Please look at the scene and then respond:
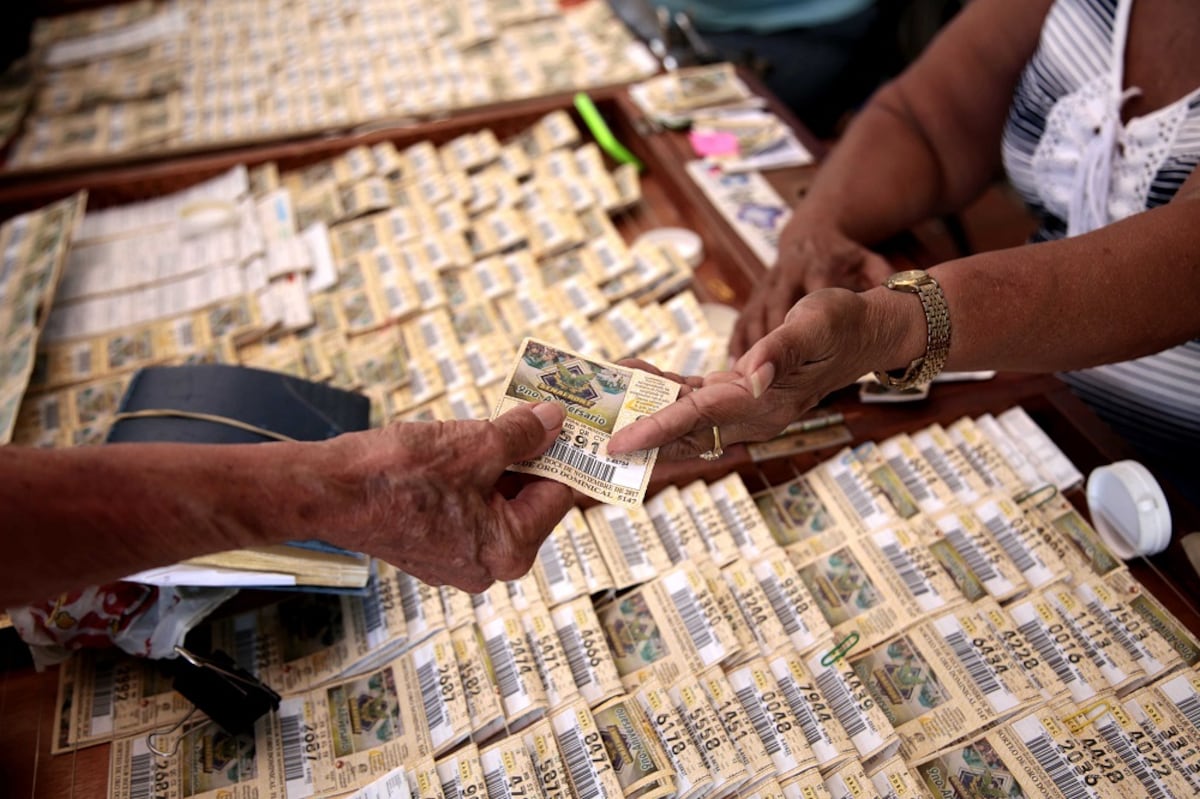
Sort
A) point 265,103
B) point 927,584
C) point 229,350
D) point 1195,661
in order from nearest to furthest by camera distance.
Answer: point 1195,661
point 927,584
point 229,350
point 265,103

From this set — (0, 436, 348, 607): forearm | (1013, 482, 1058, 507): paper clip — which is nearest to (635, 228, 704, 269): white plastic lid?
(1013, 482, 1058, 507): paper clip

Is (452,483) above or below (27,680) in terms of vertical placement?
above

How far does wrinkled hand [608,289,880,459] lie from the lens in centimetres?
103

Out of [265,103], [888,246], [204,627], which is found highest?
[265,103]

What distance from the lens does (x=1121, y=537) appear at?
1.30 metres

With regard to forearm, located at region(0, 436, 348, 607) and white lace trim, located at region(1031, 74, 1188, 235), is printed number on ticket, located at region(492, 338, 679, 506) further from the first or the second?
white lace trim, located at region(1031, 74, 1188, 235)

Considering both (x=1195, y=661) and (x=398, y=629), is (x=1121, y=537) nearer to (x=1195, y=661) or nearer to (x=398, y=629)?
(x=1195, y=661)

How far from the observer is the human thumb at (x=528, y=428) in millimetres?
1021

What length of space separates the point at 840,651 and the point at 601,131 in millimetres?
1650

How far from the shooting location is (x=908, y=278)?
3.71 ft

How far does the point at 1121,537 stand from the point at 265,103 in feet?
8.34

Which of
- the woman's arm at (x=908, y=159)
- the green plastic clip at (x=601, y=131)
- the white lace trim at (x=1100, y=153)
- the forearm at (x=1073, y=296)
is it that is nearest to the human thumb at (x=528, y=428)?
the forearm at (x=1073, y=296)

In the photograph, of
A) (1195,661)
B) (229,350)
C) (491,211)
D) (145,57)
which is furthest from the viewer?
(145,57)

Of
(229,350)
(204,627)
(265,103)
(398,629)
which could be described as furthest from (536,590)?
(265,103)
